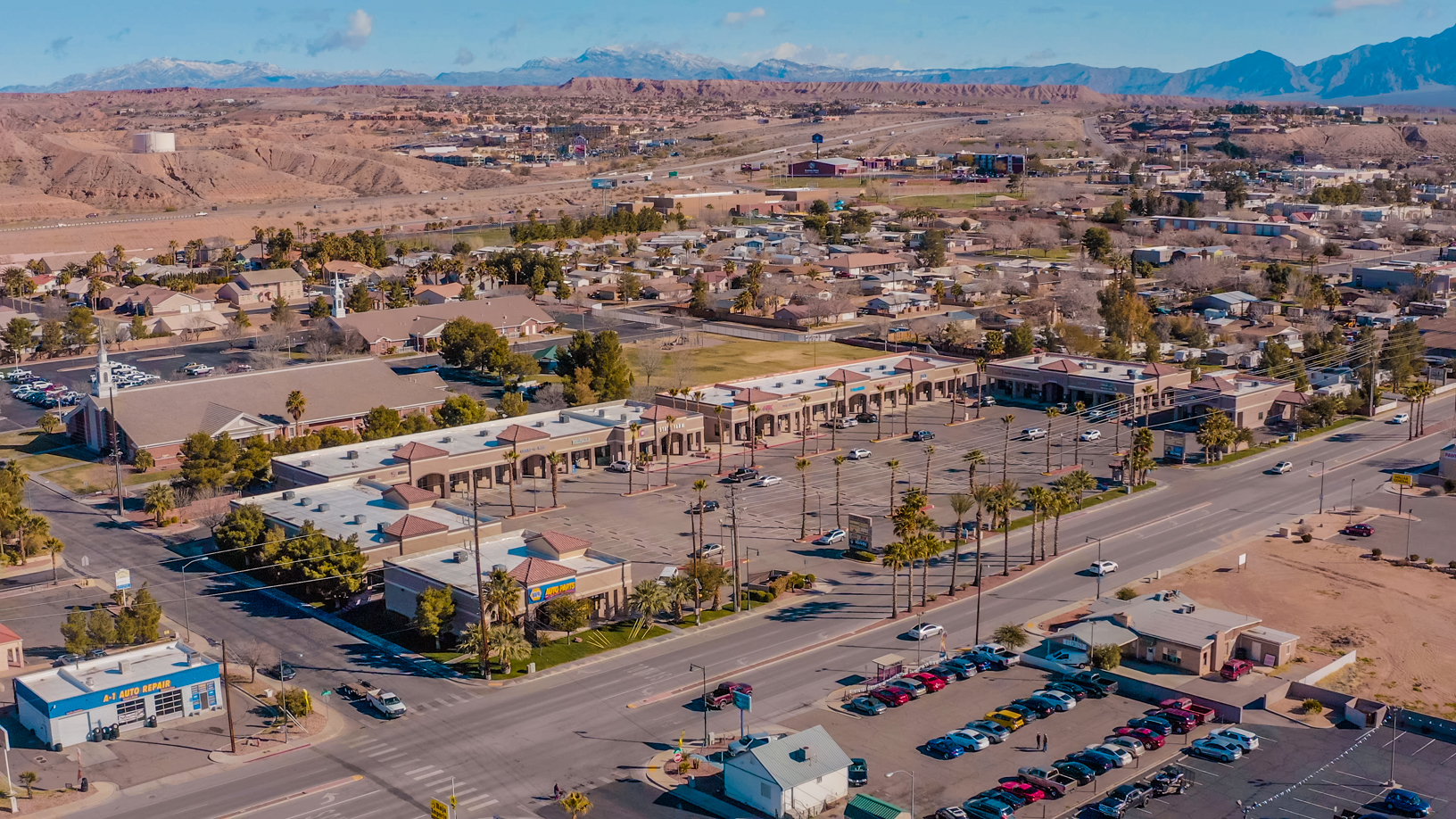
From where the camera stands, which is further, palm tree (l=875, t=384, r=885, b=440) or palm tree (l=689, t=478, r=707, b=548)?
palm tree (l=875, t=384, r=885, b=440)

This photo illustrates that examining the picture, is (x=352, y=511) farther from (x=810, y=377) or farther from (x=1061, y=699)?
(x=810, y=377)

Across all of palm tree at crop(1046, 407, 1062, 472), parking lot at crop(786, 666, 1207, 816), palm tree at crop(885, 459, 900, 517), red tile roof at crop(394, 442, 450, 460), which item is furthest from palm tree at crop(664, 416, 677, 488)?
parking lot at crop(786, 666, 1207, 816)

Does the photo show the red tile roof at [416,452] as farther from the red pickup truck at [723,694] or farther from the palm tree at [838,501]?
the red pickup truck at [723,694]

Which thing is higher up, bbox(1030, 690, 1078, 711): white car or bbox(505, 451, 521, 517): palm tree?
bbox(505, 451, 521, 517): palm tree

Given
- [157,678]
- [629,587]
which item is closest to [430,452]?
[629,587]

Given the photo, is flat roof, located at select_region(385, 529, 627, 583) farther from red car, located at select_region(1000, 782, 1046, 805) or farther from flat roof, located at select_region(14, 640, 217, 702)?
red car, located at select_region(1000, 782, 1046, 805)

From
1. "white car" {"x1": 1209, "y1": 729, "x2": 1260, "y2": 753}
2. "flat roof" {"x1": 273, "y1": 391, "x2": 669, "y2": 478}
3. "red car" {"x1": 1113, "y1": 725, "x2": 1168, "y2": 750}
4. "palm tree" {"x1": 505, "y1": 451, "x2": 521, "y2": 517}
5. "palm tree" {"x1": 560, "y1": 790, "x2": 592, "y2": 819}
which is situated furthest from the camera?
"palm tree" {"x1": 505, "y1": 451, "x2": 521, "y2": 517}

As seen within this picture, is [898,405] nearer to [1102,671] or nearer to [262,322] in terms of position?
[1102,671]
